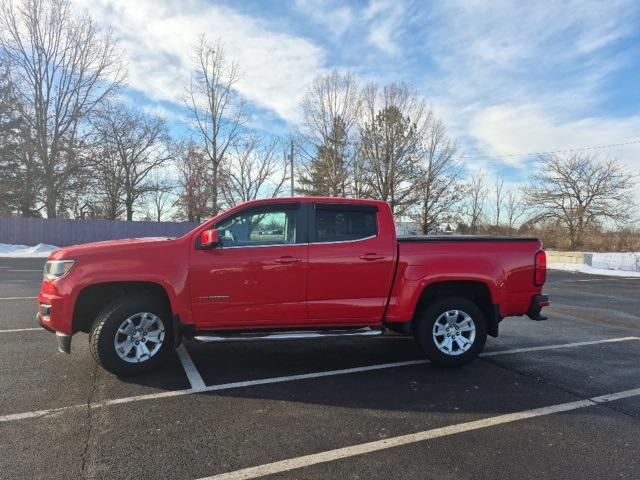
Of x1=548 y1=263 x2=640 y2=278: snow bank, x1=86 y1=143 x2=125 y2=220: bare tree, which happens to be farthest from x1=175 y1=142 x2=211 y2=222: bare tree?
x1=548 y1=263 x2=640 y2=278: snow bank

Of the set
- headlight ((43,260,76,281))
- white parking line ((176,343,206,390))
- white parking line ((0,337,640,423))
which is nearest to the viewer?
white parking line ((0,337,640,423))

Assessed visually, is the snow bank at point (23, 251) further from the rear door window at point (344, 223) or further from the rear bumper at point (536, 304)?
the rear bumper at point (536, 304)

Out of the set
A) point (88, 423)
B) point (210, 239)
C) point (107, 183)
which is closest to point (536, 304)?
point (210, 239)

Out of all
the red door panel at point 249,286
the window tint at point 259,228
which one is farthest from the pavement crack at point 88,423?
the window tint at point 259,228

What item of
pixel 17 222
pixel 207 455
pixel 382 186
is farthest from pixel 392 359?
pixel 17 222

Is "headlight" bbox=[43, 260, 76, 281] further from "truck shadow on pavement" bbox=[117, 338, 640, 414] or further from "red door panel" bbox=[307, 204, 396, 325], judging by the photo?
"red door panel" bbox=[307, 204, 396, 325]

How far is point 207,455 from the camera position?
3.21 m

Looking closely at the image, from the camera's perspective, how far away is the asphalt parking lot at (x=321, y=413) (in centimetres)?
311

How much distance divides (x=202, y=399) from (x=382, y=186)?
29.9 m

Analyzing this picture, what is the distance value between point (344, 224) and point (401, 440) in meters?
2.49

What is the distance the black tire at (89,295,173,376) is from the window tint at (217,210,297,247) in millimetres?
1019

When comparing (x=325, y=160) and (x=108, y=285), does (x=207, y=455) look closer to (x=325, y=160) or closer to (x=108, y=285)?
(x=108, y=285)

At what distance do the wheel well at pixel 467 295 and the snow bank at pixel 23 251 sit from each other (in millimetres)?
23738

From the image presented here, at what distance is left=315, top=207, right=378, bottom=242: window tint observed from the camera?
518cm
